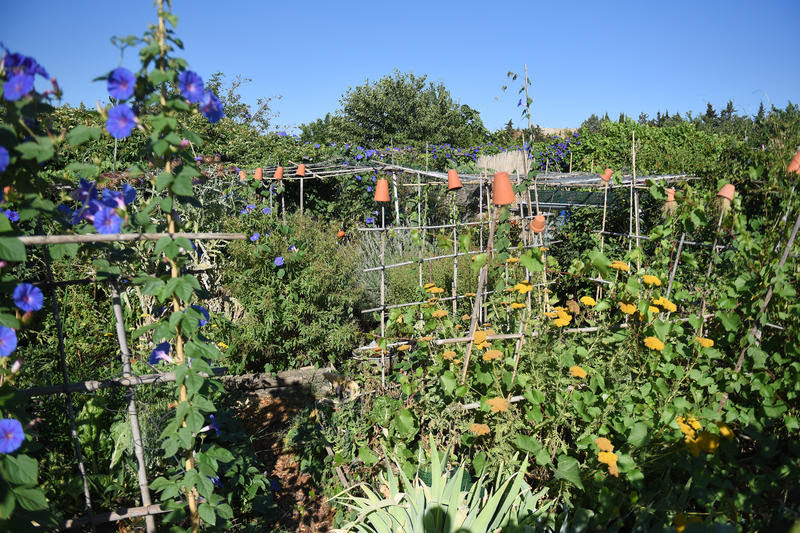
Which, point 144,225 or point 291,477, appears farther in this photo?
point 291,477

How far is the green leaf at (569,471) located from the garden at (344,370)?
13 millimetres

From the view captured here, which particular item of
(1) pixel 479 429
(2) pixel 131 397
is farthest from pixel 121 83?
(1) pixel 479 429

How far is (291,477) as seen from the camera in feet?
9.11

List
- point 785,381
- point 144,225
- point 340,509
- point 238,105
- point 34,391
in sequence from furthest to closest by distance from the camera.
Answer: point 238,105 → point 340,509 → point 785,381 → point 34,391 → point 144,225

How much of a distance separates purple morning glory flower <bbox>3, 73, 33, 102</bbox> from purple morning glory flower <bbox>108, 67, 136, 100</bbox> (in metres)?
0.17

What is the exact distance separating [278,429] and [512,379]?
1916mm

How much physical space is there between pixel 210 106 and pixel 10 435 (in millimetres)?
957

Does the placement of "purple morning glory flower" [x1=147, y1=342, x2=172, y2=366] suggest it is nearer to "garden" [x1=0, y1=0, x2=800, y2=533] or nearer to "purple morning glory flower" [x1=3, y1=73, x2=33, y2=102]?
"garden" [x1=0, y1=0, x2=800, y2=533]

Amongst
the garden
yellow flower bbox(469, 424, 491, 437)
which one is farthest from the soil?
yellow flower bbox(469, 424, 491, 437)

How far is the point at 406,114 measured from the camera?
1830cm

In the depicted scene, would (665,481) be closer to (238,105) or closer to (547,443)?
(547,443)

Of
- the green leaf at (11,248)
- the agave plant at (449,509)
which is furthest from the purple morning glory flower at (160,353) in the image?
the agave plant at (449,509)

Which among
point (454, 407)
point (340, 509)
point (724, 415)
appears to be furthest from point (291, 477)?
point (724, 415)

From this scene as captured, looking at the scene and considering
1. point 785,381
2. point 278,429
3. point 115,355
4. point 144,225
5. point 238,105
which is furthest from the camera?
point 238,105
